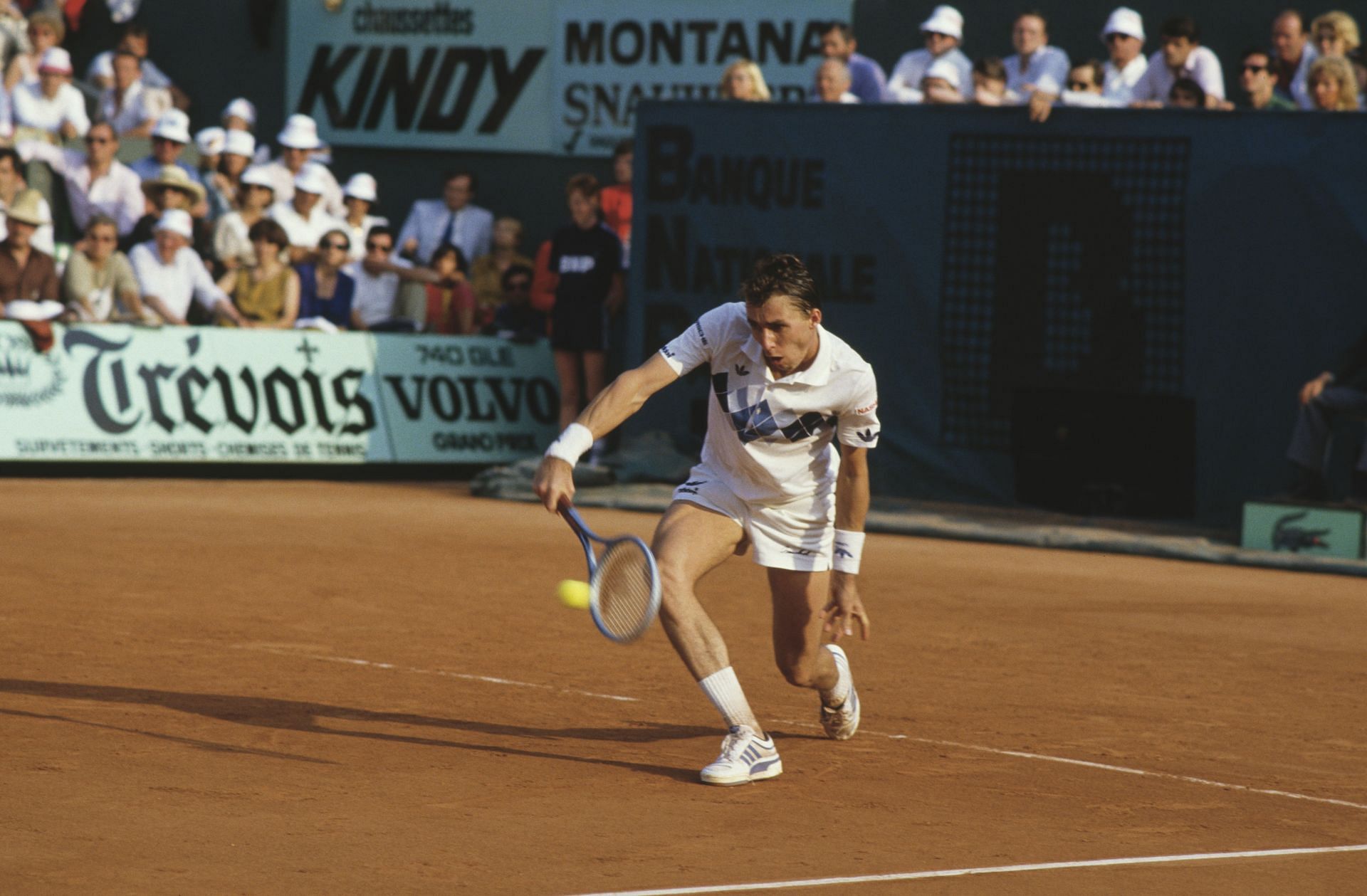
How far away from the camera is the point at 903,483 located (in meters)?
15.9

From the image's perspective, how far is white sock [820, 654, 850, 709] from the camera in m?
7.18

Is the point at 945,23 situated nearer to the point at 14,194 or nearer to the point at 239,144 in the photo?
the point at 239,144

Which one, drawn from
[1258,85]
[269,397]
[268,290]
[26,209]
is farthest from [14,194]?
[1258,85]

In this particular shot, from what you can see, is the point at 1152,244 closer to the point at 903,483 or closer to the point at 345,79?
the point at 903,483

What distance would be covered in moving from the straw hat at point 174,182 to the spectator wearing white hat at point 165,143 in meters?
0.35

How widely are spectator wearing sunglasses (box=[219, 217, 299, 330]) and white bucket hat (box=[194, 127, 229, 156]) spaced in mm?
2254

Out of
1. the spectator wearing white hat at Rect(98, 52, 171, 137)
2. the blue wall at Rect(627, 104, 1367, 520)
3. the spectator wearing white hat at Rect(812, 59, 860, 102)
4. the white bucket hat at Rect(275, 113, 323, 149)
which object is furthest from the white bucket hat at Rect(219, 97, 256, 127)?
the spectator wearing white hat at Rect(812, 59, 860, 102)

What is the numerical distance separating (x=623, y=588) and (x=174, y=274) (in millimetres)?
11526

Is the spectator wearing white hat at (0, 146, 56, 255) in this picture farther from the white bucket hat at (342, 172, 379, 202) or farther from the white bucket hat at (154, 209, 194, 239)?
the white bucket hat at (342, 172, 379, 202)

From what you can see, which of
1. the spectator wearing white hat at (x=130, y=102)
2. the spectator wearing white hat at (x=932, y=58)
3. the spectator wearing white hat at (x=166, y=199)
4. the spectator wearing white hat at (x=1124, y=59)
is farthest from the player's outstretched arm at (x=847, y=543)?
the spectator wearing white hat at (x=130, y=102)

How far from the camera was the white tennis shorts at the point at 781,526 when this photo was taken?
6.88m

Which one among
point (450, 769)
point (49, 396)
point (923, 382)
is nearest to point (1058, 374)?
point (923, 382)

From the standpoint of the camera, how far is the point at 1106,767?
23.1 feet

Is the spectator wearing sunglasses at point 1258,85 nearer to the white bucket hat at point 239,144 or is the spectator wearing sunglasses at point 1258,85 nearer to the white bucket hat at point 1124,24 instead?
the white bucket hat at point 1124,24
